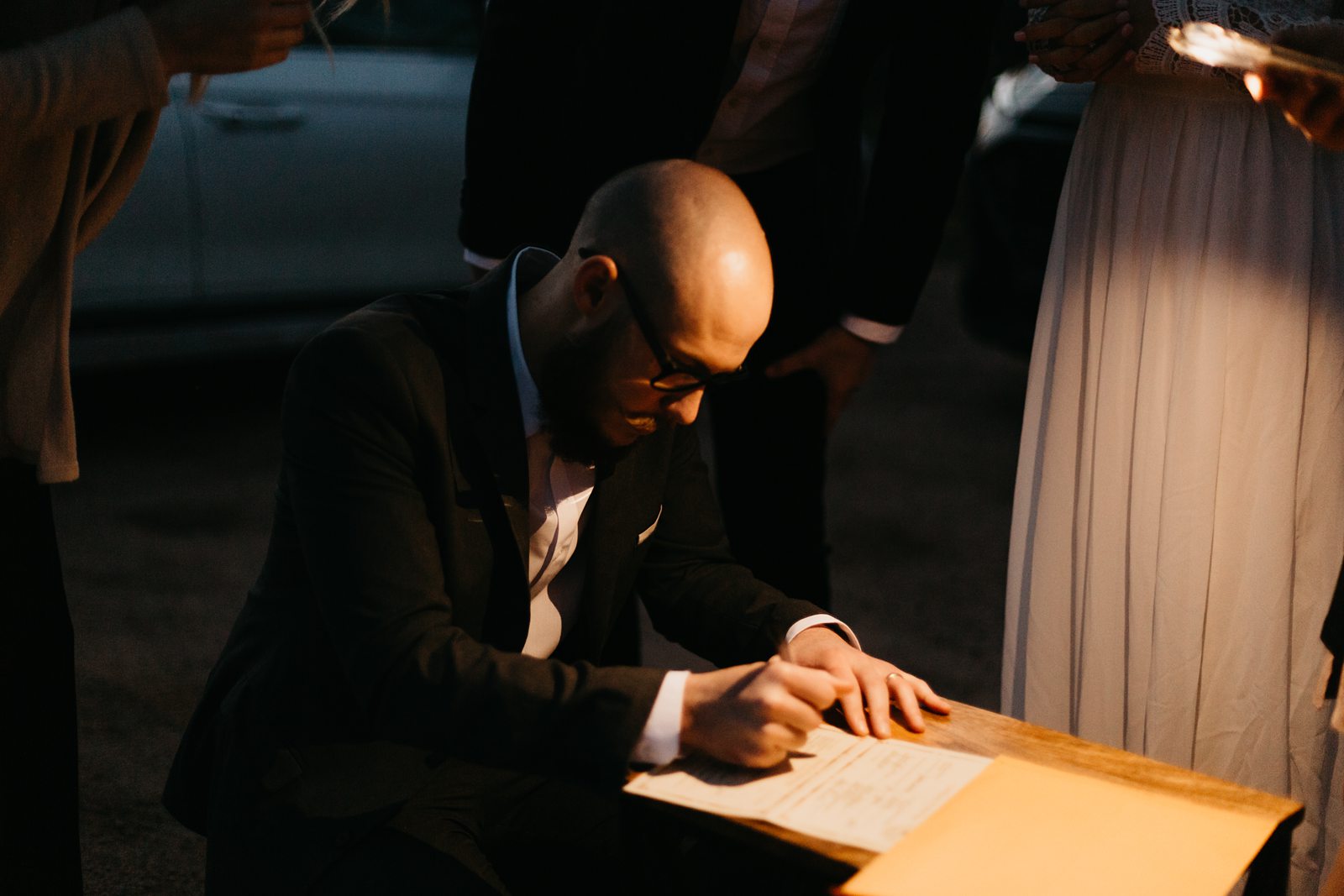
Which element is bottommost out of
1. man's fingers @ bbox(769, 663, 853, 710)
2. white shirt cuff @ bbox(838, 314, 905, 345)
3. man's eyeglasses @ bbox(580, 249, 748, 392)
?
man's fingers @ bbox(769, 663, 853, 710)

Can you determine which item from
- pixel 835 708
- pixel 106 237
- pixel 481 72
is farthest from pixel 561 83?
pixel 106 237

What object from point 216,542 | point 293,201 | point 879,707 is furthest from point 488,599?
A: point 293,201

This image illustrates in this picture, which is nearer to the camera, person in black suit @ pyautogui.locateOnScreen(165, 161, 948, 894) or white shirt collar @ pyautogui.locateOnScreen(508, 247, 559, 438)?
person in black suit @ pyautogui.locateOnScreen(165, 161, 948, 894)

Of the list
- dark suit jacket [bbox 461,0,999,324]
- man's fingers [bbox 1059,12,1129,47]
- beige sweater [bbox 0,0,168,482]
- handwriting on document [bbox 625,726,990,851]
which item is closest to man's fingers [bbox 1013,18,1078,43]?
man's fingers [bbox 1059,12,1129,47]

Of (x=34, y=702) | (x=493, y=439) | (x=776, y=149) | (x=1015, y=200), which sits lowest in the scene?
(x=34, y=702)

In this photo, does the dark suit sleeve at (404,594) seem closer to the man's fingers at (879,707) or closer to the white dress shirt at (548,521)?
the white dress shirt at (548,521)

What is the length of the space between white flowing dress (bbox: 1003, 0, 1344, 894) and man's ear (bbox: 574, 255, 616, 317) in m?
0.89

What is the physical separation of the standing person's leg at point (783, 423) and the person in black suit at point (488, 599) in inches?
24.7

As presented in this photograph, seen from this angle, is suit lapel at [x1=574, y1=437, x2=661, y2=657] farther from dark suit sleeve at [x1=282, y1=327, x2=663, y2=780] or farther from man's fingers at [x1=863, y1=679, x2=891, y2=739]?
man's fingers at [x1=863, y1=679, x2=891, y2=739]

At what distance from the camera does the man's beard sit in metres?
1.67

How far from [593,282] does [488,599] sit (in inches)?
16.0

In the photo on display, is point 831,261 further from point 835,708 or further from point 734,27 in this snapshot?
point 835,708

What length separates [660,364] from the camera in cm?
162

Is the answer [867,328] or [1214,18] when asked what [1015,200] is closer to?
[867,328]
